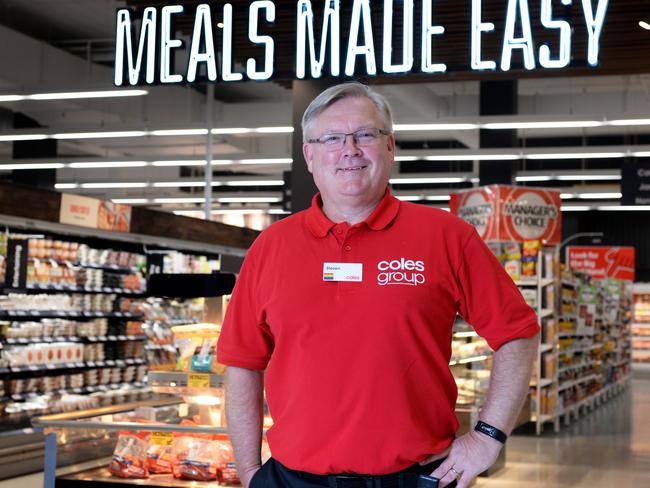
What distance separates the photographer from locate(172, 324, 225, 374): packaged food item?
4832 mm

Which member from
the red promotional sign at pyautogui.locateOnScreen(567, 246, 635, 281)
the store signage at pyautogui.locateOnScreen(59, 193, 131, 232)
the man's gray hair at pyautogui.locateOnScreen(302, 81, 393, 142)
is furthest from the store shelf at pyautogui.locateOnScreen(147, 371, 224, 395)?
the red promotional sign at pyautogui.locateOnScreen(567, 246, 635, 281)

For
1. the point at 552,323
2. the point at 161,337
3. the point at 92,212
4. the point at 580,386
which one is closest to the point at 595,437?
the point at 552,323

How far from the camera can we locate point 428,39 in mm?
5566

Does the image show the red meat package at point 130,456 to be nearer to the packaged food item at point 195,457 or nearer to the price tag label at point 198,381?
the packaged food item at point 195,457

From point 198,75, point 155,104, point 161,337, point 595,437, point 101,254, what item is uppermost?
point 155,104

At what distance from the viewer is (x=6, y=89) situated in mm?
11133

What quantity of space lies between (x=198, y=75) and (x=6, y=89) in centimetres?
605

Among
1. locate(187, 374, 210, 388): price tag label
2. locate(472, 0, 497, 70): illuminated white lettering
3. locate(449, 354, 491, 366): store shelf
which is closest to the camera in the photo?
locate(187, 374, 210, 388): price tag label

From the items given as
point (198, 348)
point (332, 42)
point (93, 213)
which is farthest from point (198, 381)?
point (93, 213)

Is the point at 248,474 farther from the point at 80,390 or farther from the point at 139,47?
the point at 80,390

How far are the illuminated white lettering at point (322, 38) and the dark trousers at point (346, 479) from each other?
3713mm

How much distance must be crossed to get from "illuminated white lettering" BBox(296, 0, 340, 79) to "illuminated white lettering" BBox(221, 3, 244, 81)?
16.9 inches

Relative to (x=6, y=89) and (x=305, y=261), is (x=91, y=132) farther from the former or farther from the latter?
(x=305, y=261)

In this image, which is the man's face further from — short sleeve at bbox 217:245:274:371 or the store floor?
the store floor
